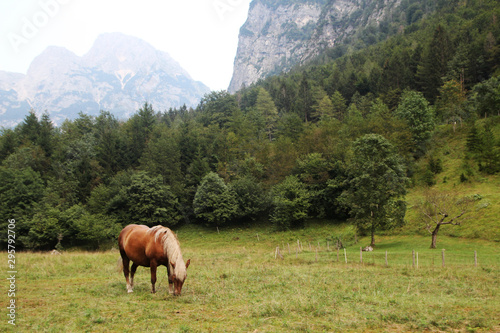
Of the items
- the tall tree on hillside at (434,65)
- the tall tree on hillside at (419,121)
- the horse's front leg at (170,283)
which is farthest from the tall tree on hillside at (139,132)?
the tall tree on hillside at (434,65)

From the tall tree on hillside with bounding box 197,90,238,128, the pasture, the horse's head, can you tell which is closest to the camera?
the pasture

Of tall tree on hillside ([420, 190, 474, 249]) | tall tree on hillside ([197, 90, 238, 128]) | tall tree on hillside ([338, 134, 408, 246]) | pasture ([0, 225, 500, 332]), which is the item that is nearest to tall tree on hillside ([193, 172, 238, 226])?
tall tree on hillside ([338, 134, 408, 246])

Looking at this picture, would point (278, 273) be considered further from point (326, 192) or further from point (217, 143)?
point (217, 143)

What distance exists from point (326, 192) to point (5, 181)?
6066 centimetres

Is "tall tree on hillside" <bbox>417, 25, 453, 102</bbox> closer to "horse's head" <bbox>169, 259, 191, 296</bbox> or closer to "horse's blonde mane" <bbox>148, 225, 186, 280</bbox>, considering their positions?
"horse's blonde mane" <bbox>148, 225, 186, 280</bbox>

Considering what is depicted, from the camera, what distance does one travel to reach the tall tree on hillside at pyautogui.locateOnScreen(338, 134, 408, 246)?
107 feet

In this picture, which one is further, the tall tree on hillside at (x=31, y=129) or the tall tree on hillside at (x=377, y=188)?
the tall tree on hillside at (x=31, y=129)

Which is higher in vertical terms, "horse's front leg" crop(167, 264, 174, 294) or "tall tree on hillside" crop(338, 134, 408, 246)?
"tall tree on hillside" crop(338, 134, 408, 246)

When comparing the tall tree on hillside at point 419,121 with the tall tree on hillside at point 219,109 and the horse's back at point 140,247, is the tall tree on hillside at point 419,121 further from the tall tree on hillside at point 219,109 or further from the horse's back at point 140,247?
the horse's back at point 140,247

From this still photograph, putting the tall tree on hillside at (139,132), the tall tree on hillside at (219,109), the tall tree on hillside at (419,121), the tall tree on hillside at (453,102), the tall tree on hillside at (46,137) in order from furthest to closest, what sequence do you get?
the tall tree on hillside at (219,109), the tall tree on hillside at (139,132), the tall tree on hillside at (46,137), the tall tree on hillside at (453,102), the tall tree on hillside at (419,121)

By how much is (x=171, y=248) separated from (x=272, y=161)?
5441 cm

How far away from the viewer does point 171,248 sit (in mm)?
11516

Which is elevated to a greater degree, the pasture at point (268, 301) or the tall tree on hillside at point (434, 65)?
the tall tree on hillside at point (434, 65)

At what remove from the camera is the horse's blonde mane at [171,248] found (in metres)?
11.1
